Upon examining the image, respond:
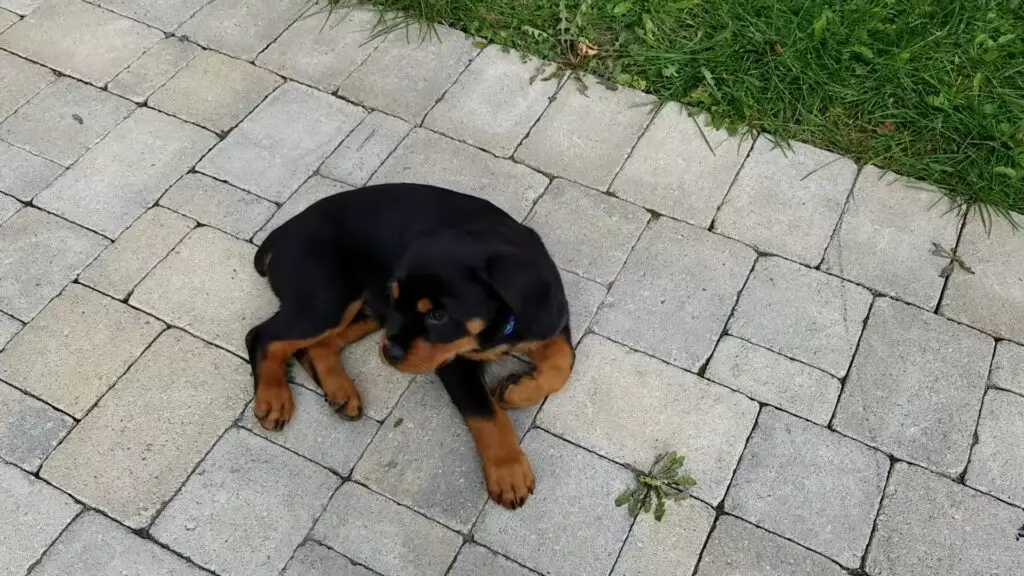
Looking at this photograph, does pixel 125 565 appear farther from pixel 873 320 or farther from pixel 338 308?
pixel 873 320

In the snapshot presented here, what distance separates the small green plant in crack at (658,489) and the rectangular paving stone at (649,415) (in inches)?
1.3

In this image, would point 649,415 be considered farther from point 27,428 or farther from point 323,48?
point 323,48

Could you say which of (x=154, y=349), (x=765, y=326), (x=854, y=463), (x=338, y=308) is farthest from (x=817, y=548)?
(x=154, y=349)

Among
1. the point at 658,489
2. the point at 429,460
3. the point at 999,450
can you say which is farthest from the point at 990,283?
the point at 429,460

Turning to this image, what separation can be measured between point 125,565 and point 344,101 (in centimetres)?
197

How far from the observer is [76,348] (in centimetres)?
274

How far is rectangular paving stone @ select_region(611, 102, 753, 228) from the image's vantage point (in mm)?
3156

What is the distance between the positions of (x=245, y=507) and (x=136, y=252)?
1.11 meters

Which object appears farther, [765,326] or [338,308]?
[765,326]

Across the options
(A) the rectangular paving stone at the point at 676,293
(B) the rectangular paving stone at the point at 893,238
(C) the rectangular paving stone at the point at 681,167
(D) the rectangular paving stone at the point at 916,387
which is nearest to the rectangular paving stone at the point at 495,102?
(C) the rectangular paving stone at the point at 681,167

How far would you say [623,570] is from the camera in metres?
A: 2.34

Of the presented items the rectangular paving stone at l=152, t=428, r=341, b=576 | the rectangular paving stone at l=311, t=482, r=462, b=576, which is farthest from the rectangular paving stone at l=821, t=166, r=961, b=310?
the rectangular paving stone at l=152, t=428, r=341, b=576

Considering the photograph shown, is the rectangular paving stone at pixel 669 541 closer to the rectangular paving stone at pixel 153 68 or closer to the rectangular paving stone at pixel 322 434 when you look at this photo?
the rectangular paving stone at pixel 322 434

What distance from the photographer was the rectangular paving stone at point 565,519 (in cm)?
236
